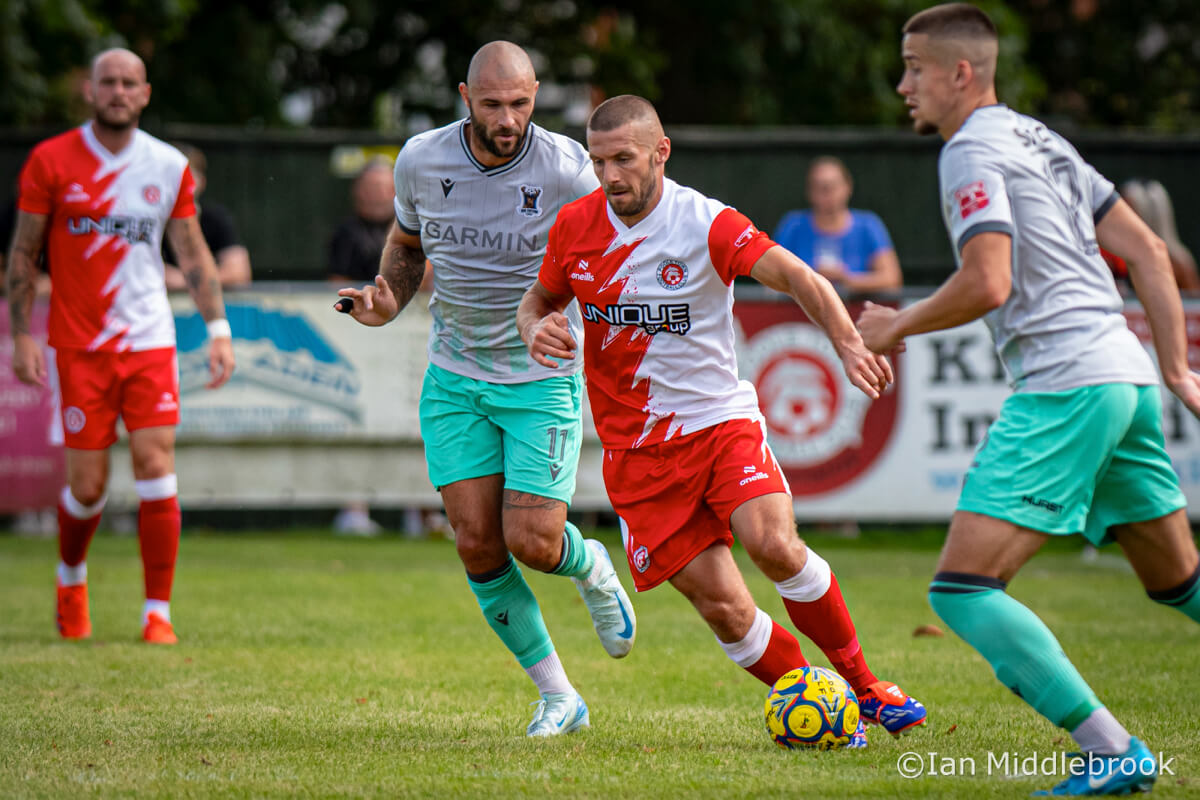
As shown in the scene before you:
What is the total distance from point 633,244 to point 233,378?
7.39 m

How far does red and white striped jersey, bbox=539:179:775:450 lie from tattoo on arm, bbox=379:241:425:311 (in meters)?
0.82

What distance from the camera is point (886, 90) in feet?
66.1

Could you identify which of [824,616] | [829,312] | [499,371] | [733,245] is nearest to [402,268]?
[499,371]

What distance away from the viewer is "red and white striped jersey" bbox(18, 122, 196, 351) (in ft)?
26.3

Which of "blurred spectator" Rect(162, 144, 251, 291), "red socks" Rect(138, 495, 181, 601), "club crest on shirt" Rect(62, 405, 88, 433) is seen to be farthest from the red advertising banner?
"club crest on shirt" Rect(62, 405, 88, 433)

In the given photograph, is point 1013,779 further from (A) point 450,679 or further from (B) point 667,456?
(A) point 450,679

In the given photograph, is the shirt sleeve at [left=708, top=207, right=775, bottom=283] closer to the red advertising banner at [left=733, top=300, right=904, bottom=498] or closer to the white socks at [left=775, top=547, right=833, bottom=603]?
the white socks at [left=775, top=547, right=833, bottom=603]

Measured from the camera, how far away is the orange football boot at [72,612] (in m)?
8.11

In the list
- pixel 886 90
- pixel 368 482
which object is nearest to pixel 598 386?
pixel 368 482

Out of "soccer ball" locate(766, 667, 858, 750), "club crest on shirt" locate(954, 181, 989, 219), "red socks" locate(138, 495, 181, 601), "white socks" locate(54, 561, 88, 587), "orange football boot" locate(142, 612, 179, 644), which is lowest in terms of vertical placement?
"orange football boot" locate(142, 612, 179, 644)

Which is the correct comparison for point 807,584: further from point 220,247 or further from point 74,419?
point 220,247

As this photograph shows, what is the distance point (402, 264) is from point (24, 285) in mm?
2959

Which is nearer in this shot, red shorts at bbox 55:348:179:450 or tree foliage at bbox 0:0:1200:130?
red shorts at bbox 55:348:179:450

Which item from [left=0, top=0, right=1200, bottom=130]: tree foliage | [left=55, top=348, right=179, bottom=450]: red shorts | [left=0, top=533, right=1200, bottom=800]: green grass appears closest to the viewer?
[left=0, top=533, right=1200, bottom=800]: green grass
